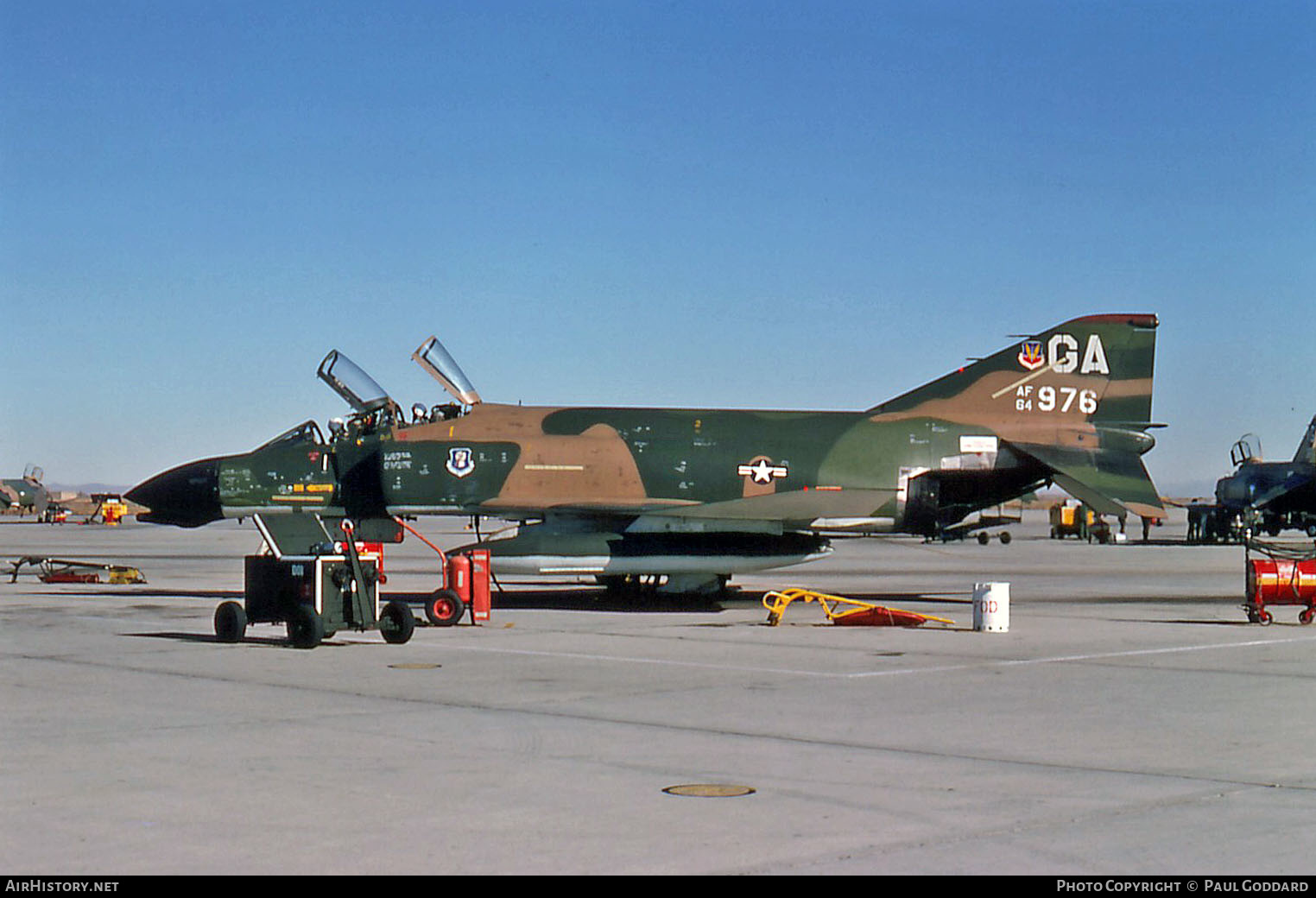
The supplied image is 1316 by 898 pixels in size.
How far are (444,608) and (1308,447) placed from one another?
4714 centimetres

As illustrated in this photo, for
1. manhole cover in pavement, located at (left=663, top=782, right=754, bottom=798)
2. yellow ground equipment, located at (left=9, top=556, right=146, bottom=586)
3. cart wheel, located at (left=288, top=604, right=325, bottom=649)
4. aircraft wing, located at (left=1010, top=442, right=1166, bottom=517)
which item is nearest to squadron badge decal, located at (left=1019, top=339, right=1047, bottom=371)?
aircraft wing, located at (left=1010, top=442, right=1166, bottom=517)

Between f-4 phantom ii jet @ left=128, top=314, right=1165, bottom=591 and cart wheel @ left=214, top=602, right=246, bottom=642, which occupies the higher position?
Answer: f-4 phantom ii jet @ left=128, top=314, right=1165, bottom=591

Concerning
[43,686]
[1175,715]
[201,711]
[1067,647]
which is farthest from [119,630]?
[1175,715]

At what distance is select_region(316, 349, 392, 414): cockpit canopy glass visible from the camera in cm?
2588

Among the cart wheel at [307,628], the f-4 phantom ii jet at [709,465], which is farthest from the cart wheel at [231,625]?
the f-4 phantom ii jet at [709,465]

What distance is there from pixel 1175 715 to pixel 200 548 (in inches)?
1951

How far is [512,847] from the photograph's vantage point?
686cm

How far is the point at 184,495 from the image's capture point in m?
25.4

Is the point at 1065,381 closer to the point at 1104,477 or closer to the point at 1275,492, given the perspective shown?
the point at 1104,477

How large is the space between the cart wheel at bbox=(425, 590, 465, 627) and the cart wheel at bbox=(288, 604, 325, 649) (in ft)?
10.2

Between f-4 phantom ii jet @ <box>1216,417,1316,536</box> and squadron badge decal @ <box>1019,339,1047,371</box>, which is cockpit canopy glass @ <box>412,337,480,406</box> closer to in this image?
squadron badge decal @ <box>1019,339,1047,371</box>

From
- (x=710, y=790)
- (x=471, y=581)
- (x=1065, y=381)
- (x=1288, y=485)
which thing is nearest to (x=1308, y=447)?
(x=1288, y=485)

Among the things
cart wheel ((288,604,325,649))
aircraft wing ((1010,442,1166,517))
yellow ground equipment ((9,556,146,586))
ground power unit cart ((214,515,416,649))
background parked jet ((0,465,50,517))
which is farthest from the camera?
background parked jet ((0,465,50,517))
